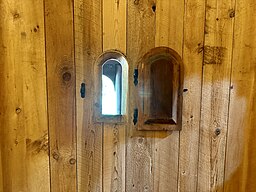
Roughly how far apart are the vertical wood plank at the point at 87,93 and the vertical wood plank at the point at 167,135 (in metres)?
0.27

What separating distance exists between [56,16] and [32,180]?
779mm

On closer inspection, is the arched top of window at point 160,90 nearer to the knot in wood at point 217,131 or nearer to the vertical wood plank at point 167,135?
the vertical wood plank at point 167,135

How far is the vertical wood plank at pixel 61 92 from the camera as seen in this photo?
136 cm

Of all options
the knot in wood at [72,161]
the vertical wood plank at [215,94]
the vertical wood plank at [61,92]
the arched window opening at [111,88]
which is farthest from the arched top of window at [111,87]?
the vertical wood plank at [215,94]

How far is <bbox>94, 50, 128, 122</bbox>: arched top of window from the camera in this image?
1396 millimetres

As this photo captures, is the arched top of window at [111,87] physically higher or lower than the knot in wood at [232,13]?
lower

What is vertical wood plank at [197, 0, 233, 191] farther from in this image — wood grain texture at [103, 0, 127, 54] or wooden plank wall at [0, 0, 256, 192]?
wood grain texture at [103, 0, 127, 54]

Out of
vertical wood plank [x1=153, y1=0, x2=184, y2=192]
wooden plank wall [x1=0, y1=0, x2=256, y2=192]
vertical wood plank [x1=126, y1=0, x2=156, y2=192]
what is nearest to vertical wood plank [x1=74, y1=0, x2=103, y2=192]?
wooden plank wall [x1=0, y1=0, x2=256, y2=192]

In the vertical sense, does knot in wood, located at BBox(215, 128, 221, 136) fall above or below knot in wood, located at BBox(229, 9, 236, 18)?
below

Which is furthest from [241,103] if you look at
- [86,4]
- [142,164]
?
[86,4]

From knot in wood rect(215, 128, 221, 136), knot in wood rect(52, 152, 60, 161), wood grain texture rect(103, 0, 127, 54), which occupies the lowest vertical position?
knot in wood rect(52, 152, 60, 161)

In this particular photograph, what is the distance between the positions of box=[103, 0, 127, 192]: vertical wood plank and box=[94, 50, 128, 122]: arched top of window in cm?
4

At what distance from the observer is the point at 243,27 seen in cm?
138

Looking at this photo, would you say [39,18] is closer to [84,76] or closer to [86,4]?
[86,4]
